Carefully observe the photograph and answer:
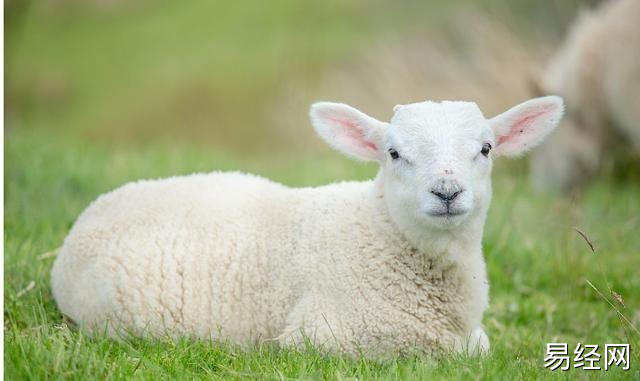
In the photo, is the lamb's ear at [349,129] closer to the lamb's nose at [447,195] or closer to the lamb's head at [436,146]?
the lamb's head at [436,146]

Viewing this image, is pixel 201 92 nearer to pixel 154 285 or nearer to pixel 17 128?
pixel 17 128

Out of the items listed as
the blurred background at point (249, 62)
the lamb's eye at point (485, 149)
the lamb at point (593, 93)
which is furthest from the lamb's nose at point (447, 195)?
the blurred background at point (249, 62)

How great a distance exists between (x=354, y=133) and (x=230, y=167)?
3424 mm

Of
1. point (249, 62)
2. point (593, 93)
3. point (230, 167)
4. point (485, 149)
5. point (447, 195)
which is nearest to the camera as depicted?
point (447, 195)

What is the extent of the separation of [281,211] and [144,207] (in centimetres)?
74

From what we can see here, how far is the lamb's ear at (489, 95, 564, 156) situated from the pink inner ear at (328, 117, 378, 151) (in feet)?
2.02

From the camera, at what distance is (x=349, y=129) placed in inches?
164

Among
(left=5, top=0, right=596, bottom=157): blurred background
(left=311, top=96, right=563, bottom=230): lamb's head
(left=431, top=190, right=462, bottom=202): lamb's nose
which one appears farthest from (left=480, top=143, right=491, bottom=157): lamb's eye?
(left=5, top=0, right=596, bottom=157): blurred background

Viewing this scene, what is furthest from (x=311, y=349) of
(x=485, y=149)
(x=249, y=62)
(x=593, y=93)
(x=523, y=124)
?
(x=249, y=62)

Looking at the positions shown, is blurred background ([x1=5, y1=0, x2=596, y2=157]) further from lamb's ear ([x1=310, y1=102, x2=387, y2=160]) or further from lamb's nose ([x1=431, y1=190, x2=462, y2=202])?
lamb's nose ([x1=431, y1=190, x2=462, y2=202])

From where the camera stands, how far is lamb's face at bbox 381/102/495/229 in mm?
3582

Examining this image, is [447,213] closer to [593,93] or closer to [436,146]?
[436,146]

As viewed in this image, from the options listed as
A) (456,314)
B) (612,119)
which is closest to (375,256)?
(456,314)

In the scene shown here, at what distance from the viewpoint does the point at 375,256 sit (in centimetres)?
406
